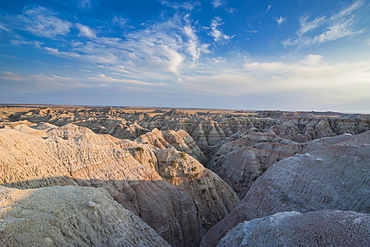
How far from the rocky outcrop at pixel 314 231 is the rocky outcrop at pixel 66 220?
671 centimetres

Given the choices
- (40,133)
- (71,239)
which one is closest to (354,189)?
(71,239)

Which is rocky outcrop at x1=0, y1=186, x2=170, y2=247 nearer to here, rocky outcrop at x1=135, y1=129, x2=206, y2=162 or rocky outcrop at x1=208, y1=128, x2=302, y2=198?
rocky outcrop at x1=208, y1=128, x2=302, y2=198

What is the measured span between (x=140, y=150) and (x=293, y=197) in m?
17.6

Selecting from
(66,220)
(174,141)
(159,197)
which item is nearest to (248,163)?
(174,141)

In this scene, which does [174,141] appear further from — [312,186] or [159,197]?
[312,186]

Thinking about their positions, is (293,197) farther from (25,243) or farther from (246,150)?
(246,150)

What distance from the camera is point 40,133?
23.0 metres

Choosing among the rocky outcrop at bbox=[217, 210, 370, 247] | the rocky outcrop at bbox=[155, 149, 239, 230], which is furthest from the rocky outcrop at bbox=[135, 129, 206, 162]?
the rocky outcrop at bbox=[217, 210, 370, 247]

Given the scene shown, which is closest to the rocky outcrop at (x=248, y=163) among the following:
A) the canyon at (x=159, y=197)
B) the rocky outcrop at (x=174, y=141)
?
the canyon at (x=159, y=197)

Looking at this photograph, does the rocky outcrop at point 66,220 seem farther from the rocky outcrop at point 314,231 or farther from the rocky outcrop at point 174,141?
the rocky outcrop at point 174,141

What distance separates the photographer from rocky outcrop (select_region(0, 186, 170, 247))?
318 inches

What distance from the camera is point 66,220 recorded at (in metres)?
9.63

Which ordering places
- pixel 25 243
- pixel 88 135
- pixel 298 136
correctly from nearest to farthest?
pixel 25 243 < pixel 88 135 < pixel 298 136

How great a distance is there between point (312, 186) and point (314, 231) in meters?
8.67
